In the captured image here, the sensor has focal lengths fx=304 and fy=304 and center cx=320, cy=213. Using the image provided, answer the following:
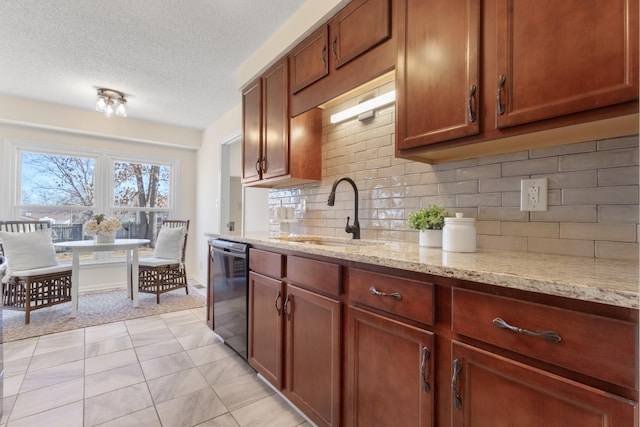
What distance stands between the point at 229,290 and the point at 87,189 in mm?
3444

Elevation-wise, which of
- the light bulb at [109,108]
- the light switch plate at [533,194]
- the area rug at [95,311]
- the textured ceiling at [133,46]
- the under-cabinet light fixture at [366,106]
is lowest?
the area rug at [95,311]

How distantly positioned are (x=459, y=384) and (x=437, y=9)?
137 cm

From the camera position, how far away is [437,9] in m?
1.23

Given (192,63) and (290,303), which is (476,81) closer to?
(290,303)

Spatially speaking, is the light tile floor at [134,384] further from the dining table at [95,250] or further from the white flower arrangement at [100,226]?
the white flower arrangement at [100,226]

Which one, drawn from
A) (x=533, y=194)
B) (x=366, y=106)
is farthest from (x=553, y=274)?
(x=366, y=106)

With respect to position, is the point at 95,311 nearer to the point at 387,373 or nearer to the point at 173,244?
the point at 173,244

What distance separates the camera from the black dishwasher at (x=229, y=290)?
6.72 feet

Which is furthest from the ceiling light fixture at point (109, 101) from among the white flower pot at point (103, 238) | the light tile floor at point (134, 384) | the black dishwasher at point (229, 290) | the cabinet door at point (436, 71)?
the cabinet door at point (436, 71)

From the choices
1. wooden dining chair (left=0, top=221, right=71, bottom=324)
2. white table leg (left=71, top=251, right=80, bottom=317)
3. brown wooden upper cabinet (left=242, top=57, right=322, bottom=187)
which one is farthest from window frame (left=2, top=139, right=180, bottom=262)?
brown wooden upper cabinet (left=242, top=57, right=322, bottom=187)

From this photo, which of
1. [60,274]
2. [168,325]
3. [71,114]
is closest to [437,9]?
[168,325]

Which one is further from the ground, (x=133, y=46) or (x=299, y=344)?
(x=133, y=46)

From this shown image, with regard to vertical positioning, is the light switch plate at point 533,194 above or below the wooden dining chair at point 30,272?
above

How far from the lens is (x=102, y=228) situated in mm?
3520
